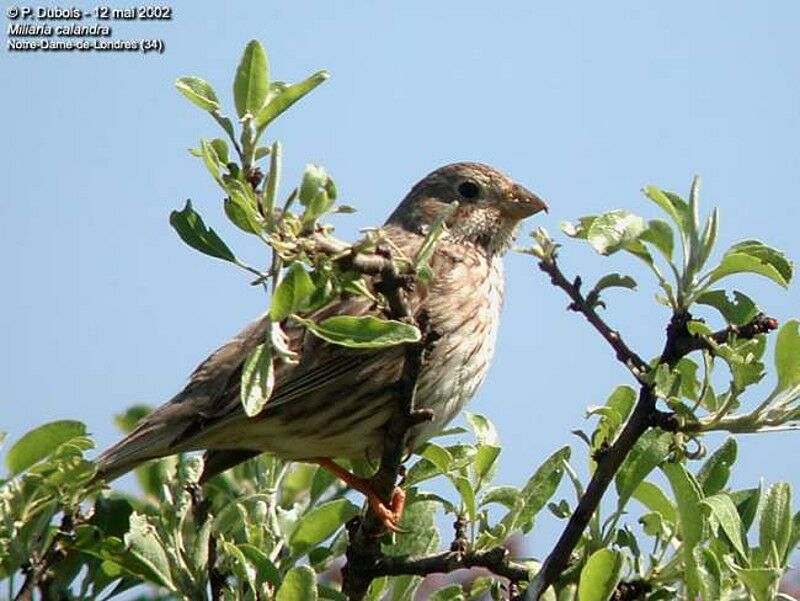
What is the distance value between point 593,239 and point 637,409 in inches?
14.6

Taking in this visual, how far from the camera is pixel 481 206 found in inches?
231

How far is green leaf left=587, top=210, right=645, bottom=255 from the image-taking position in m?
2.88

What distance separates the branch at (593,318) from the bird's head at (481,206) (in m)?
2.57

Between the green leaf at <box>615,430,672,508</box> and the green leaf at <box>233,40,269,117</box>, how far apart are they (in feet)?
3.76

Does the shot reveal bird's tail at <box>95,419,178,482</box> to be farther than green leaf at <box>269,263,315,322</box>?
Yes

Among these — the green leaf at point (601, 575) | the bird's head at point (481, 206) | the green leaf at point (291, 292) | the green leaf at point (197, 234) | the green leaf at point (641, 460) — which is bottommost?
the green leaf at point (601, 575)

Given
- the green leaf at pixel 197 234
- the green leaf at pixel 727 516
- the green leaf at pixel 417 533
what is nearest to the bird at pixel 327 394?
the green leaf at pixel 417 533

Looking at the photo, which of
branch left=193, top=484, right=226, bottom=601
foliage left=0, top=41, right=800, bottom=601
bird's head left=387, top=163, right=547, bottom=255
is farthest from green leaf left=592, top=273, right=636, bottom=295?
bird's head left=387, top=163, right=547, bottom=255

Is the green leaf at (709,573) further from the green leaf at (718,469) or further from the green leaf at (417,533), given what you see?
the green leaf at (417,533)

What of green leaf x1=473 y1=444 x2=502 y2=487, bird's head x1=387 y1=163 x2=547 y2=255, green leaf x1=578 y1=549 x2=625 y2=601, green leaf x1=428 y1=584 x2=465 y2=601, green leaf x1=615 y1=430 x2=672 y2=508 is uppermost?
bird's head x1=387 y1=163 x2=547 y2=255

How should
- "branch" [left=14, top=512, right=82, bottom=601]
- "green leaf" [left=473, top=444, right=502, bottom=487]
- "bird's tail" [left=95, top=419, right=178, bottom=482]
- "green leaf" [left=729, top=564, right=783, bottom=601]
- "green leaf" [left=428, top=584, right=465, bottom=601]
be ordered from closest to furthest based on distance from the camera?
"green leaf" [left=729, top=564, right=783, bottom=601] → "branch" [left=14, top=512, right=82, bottom=601] → "green leaf" [left=428, top=584, right=465, bottom=601] → "green leaf" [left=473, top=444, right=502, bottom=487] → "bird's tail" [left=95, top=419, right=178, bottom=482]

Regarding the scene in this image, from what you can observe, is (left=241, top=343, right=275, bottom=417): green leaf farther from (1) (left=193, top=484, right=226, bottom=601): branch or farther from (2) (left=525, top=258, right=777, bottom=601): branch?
(2) (left=525, top=258, right=777, bottom=601): branch

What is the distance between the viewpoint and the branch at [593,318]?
2980 mm

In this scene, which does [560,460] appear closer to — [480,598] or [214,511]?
[480,598]
